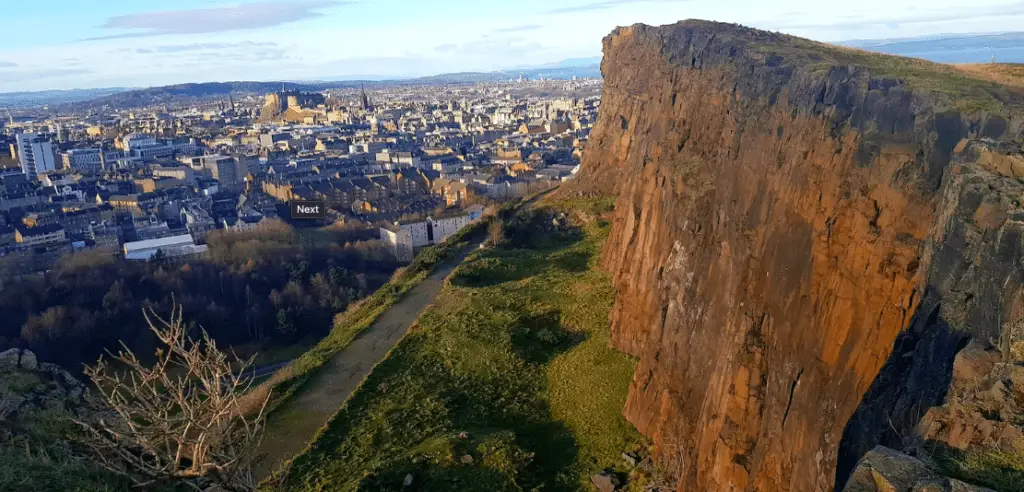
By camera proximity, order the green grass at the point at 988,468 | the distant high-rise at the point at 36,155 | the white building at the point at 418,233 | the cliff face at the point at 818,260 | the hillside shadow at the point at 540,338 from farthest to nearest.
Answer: the distant high-rise at the point at 36,155
the white building at the point at 418,233
the hillside shadow at the point at 540,338
the cliff face at the point at 818,260
the green grass at the point at 988,468

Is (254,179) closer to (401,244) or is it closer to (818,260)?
(401,244)

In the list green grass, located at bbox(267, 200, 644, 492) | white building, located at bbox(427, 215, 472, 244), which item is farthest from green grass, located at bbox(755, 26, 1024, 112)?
white building, located at bbox(427, 215, 472, 244)

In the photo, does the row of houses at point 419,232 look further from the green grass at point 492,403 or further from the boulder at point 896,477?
the boulder at point 896,477

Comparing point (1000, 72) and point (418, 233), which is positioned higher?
point (1000, 72)

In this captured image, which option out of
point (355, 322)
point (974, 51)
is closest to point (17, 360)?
point (355, 322)

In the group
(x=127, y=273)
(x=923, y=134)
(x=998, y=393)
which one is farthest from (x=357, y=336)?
(x=127, y=273)

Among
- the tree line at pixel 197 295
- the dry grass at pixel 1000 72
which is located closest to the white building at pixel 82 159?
the tree line at pixel 197 295
